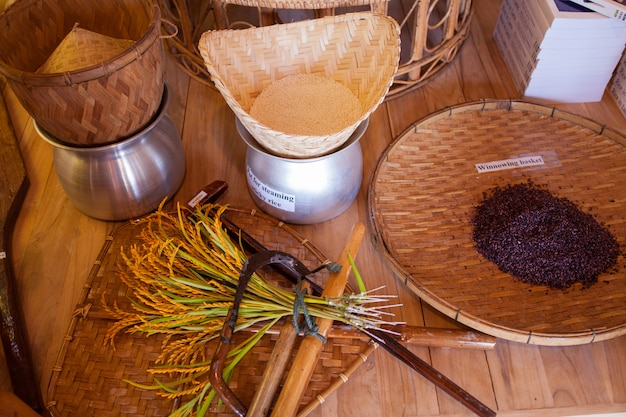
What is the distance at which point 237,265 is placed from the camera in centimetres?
97

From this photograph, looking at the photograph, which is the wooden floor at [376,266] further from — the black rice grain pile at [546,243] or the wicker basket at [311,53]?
the wicker basket at [311,53]

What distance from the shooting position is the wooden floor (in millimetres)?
1016

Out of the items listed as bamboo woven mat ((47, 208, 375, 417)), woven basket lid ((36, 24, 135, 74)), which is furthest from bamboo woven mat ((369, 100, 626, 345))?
woven basket lid ((36, 24, 135, 74))

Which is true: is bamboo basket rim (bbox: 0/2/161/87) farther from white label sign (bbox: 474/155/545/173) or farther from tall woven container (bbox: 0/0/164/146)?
white label sign (bbox: 474/155/545/173)

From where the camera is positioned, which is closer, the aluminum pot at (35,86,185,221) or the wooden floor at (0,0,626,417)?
the wooden floor at (0,0,626,417)

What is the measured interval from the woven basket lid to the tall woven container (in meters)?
0.07

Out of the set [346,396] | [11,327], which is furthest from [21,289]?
[346,396]

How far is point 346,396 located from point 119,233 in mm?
555

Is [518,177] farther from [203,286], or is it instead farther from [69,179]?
[69,179]

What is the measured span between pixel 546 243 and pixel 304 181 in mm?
482

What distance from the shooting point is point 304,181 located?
3.66ft

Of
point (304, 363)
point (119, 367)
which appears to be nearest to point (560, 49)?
point (304, 363)

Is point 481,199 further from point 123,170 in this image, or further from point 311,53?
point 123,170

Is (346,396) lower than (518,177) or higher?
lower
